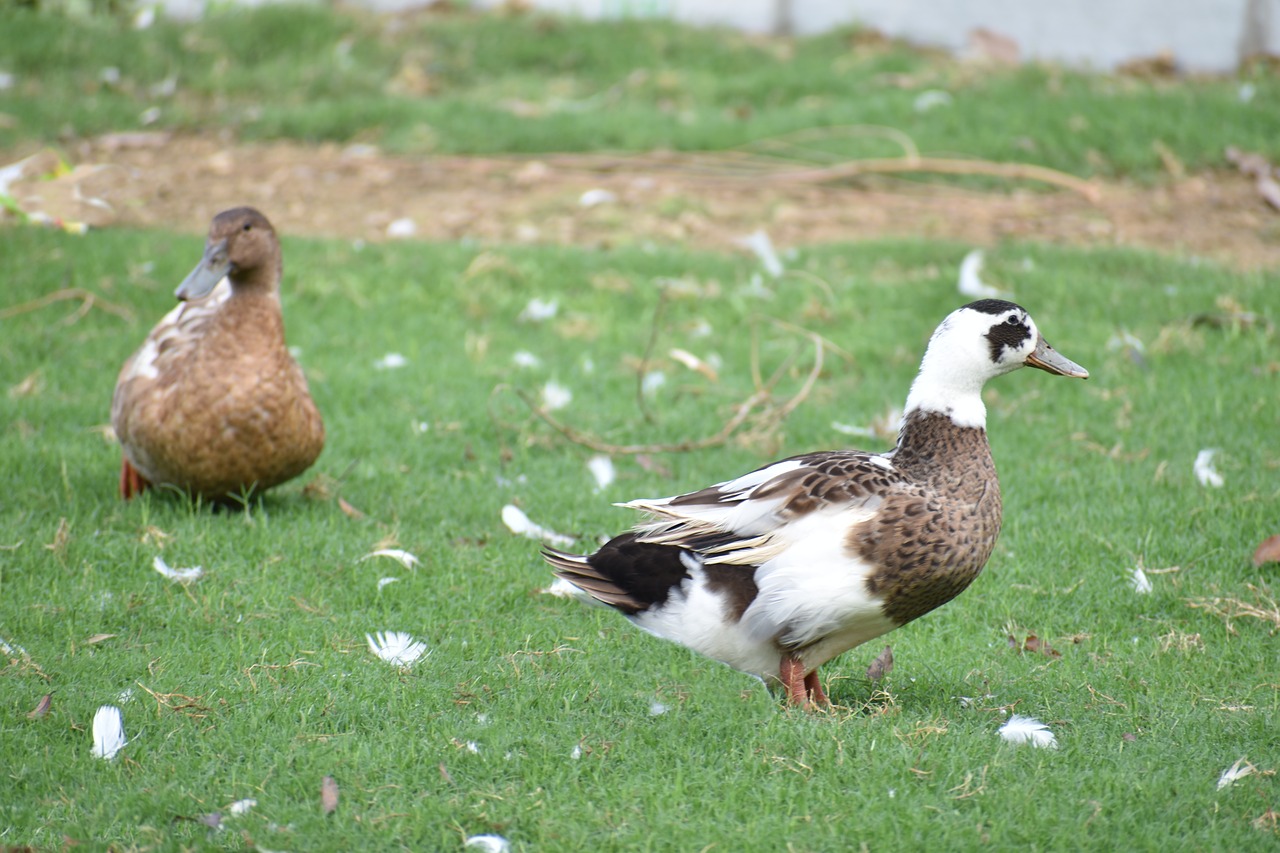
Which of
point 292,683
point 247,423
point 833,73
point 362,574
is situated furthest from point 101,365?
point 833,73

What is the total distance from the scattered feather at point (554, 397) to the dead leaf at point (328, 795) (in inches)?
113

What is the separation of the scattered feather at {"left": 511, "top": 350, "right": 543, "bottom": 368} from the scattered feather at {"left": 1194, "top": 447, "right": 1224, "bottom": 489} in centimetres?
292

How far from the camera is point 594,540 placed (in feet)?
14.8

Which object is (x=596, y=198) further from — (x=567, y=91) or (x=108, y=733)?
(x=108, y=733)

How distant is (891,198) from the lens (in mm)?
8539

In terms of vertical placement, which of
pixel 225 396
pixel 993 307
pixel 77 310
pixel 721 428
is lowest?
pixel 721 428

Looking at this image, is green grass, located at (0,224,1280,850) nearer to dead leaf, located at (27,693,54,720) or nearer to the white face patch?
dead leaf, located at (27,693,54,720)

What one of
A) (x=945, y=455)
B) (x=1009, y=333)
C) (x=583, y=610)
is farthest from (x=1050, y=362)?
(x=583, y=610)

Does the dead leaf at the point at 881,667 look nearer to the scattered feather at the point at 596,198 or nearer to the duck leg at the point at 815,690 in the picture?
the duck leg at the point at 815,690

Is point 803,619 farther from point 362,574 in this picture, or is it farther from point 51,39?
point 51,39

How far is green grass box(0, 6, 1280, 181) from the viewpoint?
8844 millimetres

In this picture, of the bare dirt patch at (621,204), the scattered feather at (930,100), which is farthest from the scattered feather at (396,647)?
the scattered feather at (930,100)

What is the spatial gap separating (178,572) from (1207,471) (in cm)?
361

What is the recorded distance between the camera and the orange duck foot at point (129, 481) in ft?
15.4
